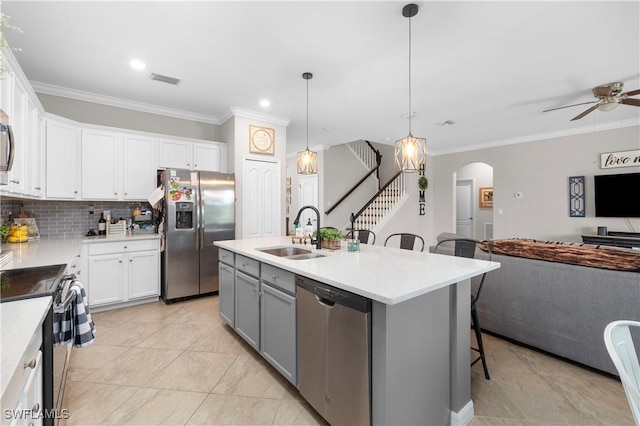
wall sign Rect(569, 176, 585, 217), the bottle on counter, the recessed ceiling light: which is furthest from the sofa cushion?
the bottle on counter

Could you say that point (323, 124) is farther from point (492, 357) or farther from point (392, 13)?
point (492, 357)

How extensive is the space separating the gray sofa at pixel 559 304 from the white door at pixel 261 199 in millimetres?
2996

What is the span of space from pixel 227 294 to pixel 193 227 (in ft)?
4.64

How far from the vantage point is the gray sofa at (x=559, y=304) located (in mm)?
2184

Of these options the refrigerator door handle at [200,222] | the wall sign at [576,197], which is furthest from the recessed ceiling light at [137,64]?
the wall sign at [576,197]

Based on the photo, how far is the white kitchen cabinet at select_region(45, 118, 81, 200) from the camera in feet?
10.7

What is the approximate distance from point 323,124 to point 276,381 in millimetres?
4172

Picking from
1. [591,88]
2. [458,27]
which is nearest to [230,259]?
[458,27]

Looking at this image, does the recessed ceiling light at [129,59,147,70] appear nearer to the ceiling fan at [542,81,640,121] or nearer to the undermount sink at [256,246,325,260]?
the undermount sink at [256,246,325,260]

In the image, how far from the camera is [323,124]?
17.1 feet

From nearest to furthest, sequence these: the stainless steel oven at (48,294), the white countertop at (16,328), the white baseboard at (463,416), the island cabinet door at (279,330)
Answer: the white countertop at (16,328) → the stainless steel oven at (48,294) → the white baseboard at (463,416) → the island cabinet door at (279,330)

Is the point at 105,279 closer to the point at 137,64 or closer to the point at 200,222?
the point at 200,222

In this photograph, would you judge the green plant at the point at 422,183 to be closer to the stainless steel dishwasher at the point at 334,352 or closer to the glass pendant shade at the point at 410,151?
the glass pendant shade at the point at 410,151

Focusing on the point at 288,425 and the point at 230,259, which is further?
the point at 230,259
